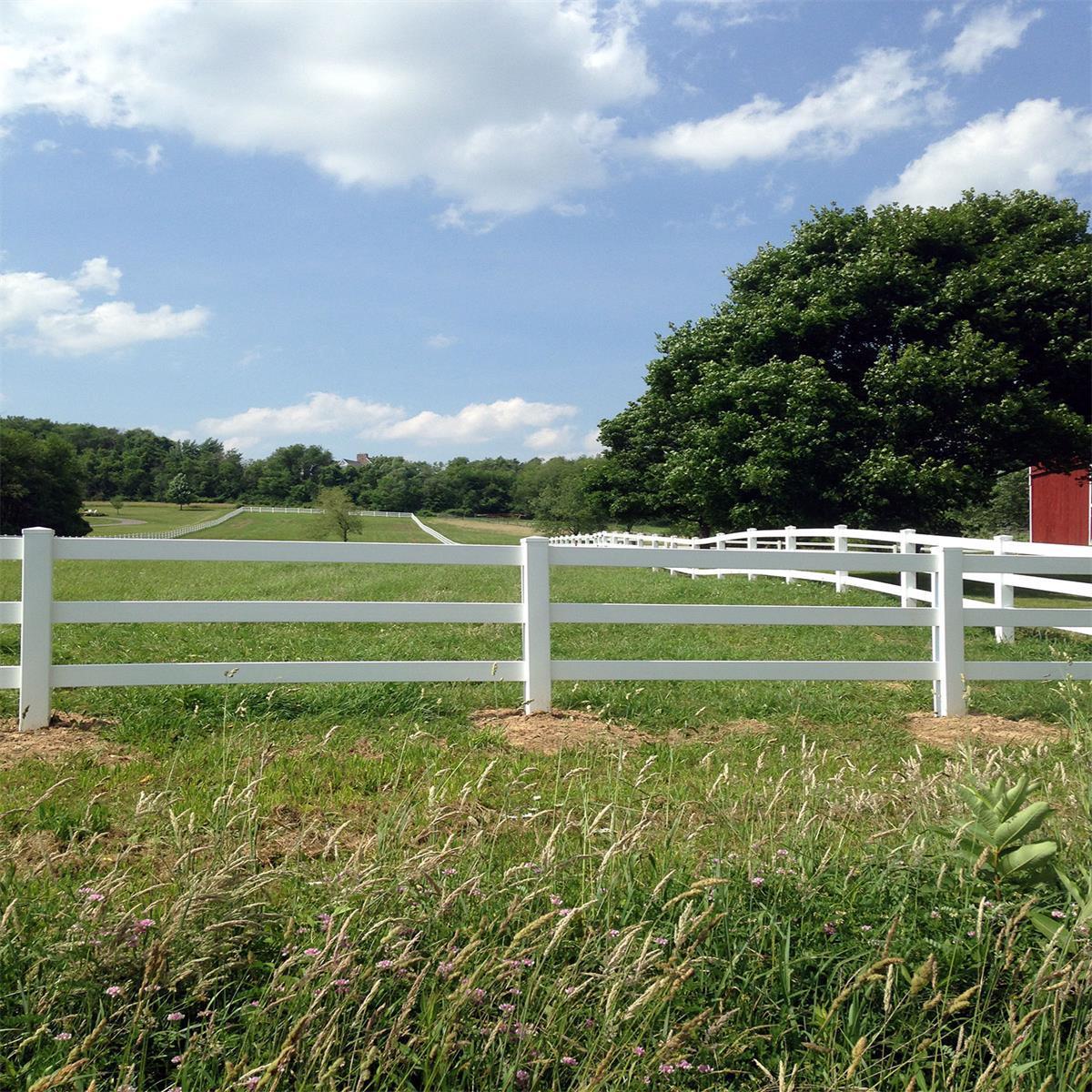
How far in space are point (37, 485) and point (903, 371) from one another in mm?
55747

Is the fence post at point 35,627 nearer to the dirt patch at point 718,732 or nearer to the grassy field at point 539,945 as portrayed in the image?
the grassy field at point 539,945

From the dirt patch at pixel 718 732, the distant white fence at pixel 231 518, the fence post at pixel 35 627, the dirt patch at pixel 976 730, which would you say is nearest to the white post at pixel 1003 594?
the dirt patch at pixel 976 730

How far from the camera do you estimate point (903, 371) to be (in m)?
21.9

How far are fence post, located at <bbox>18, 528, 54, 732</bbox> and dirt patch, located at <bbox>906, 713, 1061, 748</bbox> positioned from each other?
232 inches

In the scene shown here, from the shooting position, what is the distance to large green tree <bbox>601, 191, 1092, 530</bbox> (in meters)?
22.0

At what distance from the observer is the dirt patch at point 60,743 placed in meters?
5.25

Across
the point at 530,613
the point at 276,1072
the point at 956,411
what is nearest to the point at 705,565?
the point at 530,613

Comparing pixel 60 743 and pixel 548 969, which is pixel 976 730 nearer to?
pixel 548 969

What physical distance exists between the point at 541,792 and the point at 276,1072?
97.7 inches

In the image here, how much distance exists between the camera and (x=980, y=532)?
61875 millimetres

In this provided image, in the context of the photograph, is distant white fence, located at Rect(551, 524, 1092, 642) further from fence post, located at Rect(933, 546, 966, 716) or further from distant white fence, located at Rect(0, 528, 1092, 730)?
distant white fence, located at Rect(0, 528, 1092, 730)

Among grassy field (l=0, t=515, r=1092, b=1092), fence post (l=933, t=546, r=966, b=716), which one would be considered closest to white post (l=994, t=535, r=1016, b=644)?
fence post (l=933, t=546, r=966, b=716)

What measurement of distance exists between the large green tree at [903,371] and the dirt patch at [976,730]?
15215 mm

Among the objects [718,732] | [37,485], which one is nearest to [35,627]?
[718,732]
